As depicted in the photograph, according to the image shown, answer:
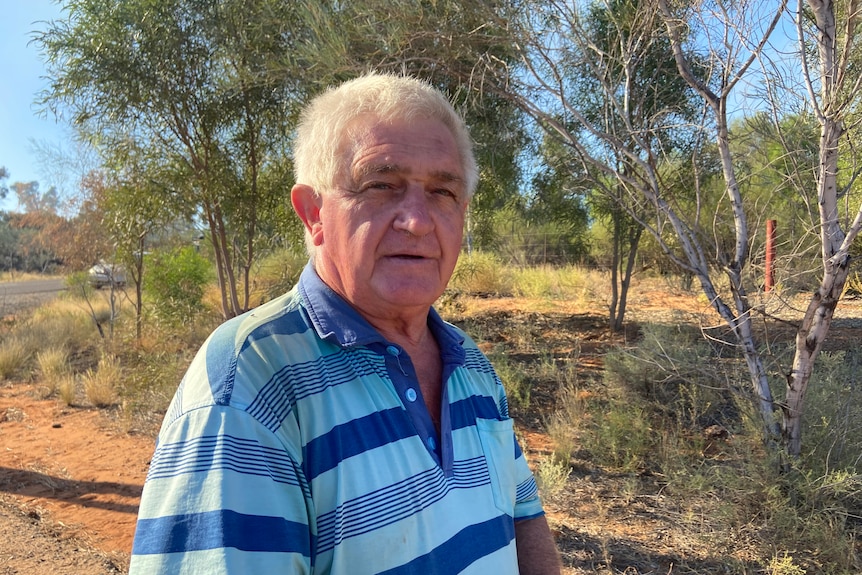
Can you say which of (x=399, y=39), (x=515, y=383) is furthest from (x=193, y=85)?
(x=515, y=383)

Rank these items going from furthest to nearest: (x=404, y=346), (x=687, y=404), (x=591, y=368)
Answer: (x=591, y=368) → (x=687, y=404) → (x=404, y=346)

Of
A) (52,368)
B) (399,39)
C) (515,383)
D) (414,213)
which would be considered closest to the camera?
(414,213)

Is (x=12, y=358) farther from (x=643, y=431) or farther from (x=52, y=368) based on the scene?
(x=643, y=431)

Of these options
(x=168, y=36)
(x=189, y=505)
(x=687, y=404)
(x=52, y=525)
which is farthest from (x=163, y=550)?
(x=168, y=36)

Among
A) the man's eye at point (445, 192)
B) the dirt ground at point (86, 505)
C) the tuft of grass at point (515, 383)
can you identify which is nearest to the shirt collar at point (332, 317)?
the man's eye at point (445, 192)

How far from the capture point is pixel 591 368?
24.0ft

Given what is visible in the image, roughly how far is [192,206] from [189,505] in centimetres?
693

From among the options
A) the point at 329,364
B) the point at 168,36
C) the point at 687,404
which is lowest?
the point at 687,404

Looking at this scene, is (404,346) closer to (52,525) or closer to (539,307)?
(52,525)

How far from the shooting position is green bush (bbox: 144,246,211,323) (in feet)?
27.8

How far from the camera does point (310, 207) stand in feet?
4.63

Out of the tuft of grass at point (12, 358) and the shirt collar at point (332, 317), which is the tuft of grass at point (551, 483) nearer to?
the shirt collar at point (332, 317)

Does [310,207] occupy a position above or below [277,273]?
above

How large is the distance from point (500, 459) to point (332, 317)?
0.57m
